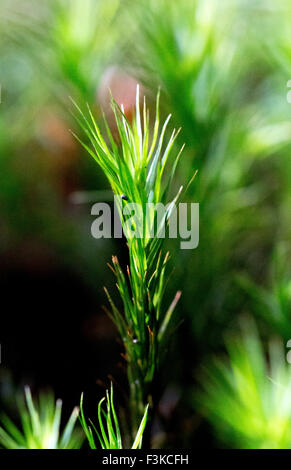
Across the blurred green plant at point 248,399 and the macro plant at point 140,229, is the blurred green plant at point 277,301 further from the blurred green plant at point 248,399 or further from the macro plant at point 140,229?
the macro plant at point 140,229

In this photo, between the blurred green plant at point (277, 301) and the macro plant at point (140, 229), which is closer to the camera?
the macro plant at point (140, 229)

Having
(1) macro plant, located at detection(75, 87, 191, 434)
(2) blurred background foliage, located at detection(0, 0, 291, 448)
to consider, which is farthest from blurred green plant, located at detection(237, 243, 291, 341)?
(1) macro plant, located at detection(75, 87, 191, 434)

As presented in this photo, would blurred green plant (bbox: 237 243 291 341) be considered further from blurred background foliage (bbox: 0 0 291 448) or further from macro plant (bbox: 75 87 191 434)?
macro plant (bbox: 75 87 191 434)

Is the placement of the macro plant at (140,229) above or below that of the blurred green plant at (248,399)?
above

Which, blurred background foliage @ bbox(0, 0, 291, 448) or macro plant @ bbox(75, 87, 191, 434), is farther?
blurred background foliage @ bbox(0, 0, 291, 448)

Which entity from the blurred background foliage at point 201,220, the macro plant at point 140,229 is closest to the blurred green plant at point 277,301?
the blurred background foliage at point 201,220

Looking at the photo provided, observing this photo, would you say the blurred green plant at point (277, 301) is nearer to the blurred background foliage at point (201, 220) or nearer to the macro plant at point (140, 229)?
the blurred background foliage at point (201, 220)
